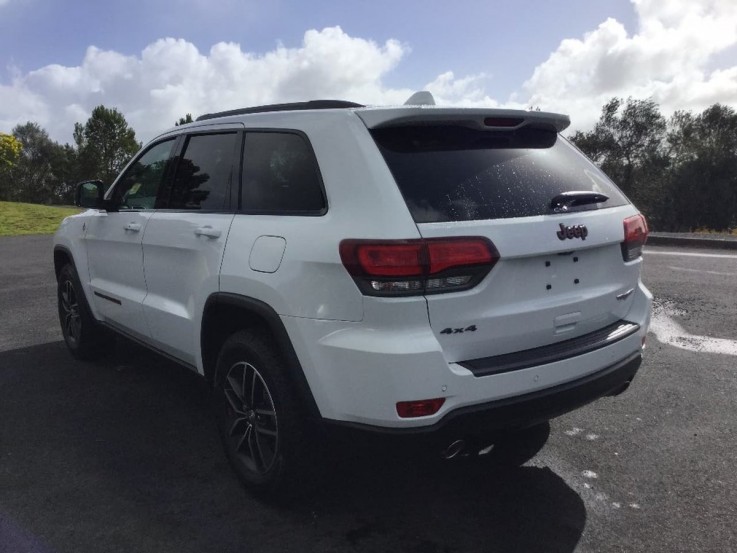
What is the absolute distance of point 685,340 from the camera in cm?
613

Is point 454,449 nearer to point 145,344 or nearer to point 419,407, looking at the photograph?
point 419,407

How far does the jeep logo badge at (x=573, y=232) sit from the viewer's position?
9.21ft

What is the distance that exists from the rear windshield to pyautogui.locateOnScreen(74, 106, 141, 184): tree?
3156 inches

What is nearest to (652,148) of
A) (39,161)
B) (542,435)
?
(542,435)

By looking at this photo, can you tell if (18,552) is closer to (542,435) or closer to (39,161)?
(542,435)

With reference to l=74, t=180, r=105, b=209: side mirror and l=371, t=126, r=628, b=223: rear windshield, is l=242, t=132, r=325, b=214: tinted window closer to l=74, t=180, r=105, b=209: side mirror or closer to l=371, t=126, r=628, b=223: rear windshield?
l=371, t=126, r=628, b=223: rear windshield

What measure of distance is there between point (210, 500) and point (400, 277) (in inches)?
60.6

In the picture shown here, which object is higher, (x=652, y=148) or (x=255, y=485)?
(x=652, y=148)

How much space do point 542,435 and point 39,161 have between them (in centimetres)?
10310

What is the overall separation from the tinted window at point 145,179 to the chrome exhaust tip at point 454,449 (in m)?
2.48

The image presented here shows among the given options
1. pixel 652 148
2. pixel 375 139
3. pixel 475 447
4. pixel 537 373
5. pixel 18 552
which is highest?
pixel 652 148

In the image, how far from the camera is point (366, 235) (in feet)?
8.30

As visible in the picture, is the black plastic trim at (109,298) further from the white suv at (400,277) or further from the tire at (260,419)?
the tire at (260,419)

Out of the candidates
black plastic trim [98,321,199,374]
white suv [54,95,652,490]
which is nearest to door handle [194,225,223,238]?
white suv [54,95,652,490]
